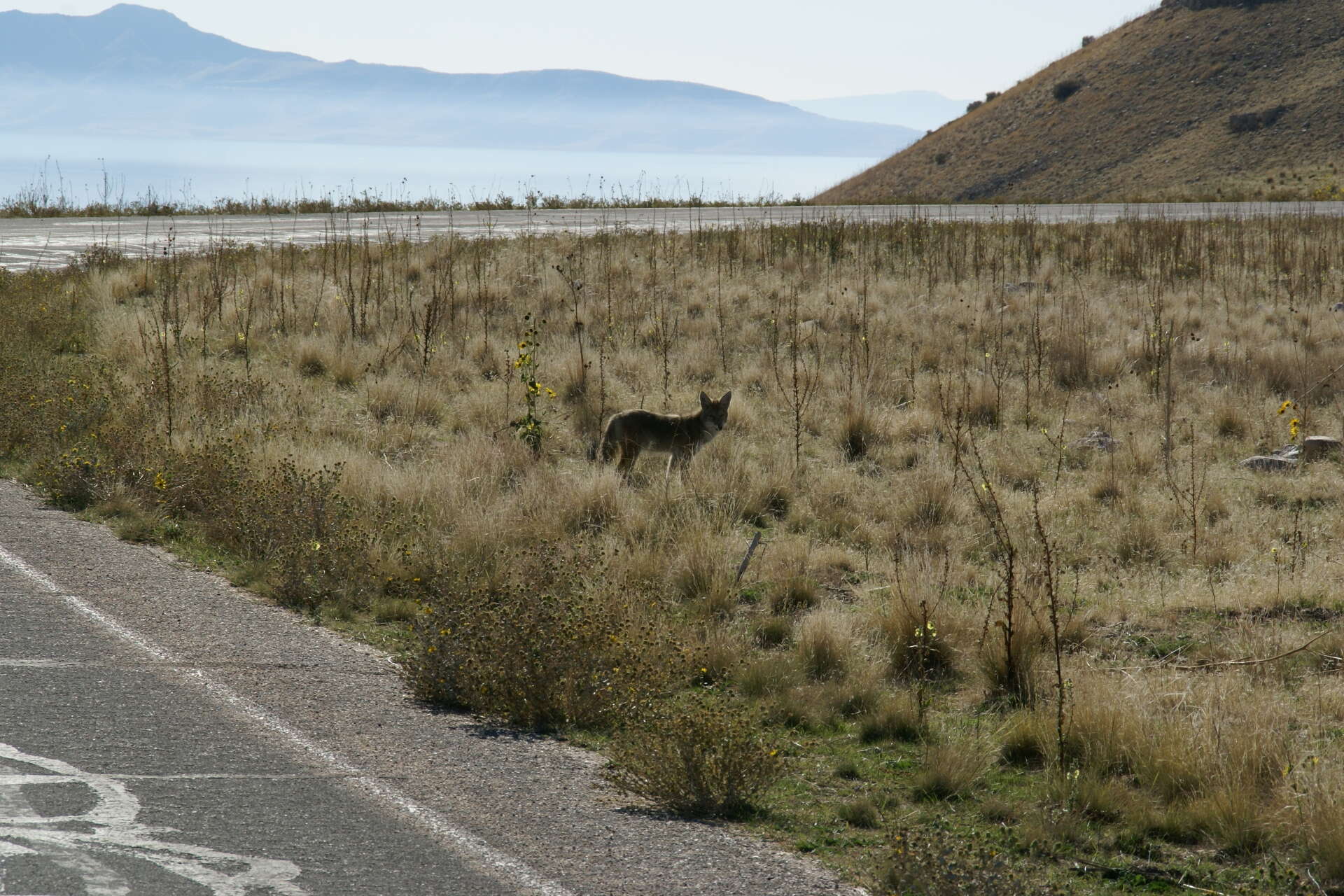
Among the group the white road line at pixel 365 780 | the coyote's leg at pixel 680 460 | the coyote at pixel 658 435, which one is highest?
the coyote at pixel 658 435

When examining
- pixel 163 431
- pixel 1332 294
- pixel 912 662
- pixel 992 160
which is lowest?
pixel 912 662

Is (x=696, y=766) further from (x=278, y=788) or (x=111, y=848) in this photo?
(x=111, y=848)

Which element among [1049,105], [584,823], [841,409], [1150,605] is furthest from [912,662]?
[1049,105]

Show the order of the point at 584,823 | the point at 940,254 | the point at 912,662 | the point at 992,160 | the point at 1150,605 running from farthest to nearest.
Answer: the point at 992,160 < the point at 940,254 < the point at 1150,605 < the point at 912,662 < the point at 584,823

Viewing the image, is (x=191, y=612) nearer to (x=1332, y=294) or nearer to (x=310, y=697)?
(x=310, y=697)

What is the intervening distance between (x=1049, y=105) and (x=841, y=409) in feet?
223

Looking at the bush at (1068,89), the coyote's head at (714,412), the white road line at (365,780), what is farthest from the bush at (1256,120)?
the white road line at (365,780)

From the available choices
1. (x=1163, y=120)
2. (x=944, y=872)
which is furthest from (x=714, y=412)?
(x=1163, y=120)

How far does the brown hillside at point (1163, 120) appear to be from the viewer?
189 feet

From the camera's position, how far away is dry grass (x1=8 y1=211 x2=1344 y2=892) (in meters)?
4.75

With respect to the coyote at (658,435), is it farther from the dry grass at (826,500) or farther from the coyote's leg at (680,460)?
the dry grass at (826,500)

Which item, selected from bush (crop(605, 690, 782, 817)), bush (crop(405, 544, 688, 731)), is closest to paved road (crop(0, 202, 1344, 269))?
bush (crop(405, 544, 688, 731))

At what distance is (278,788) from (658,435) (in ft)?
17.6

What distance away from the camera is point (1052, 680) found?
5461 millimetres
